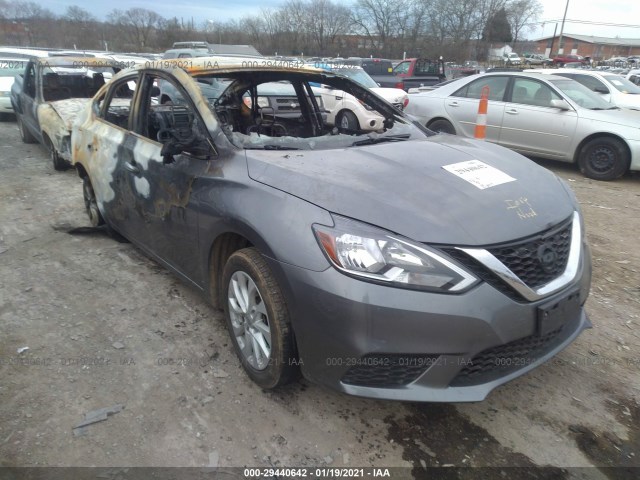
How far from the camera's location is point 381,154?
266 cm

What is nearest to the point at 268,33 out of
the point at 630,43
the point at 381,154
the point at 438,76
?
the point at 438,76

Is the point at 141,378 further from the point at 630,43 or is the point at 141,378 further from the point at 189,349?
the point at 630,43

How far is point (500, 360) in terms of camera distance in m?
2.05

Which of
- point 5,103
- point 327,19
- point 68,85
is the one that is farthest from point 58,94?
point 327,19

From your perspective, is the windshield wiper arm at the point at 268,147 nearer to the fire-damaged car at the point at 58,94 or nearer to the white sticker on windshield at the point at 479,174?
the white sticker on windshield at the point at 479,174

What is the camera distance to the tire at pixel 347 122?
150 inches

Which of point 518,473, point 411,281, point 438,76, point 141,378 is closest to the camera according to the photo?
point 411,281

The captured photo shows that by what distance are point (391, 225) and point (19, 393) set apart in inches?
85.1

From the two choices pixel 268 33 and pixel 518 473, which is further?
pixel 268 33

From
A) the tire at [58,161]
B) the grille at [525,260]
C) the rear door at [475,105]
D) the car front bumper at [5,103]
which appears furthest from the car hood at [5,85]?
the grille at [525,260]

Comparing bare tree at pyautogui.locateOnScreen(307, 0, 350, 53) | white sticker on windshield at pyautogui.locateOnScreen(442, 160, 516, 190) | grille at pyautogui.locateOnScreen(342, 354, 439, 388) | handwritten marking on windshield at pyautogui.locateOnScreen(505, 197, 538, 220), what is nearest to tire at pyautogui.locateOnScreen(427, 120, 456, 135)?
white sticker on windshield at pyautogui.locateOnScreen(442, 160, 516, 190)

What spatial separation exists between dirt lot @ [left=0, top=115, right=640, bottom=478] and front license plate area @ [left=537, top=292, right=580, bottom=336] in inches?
23.2

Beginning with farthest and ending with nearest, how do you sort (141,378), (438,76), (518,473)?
(438,76) → (141,378) → (518,473)

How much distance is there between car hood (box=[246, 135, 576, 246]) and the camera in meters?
2.00
